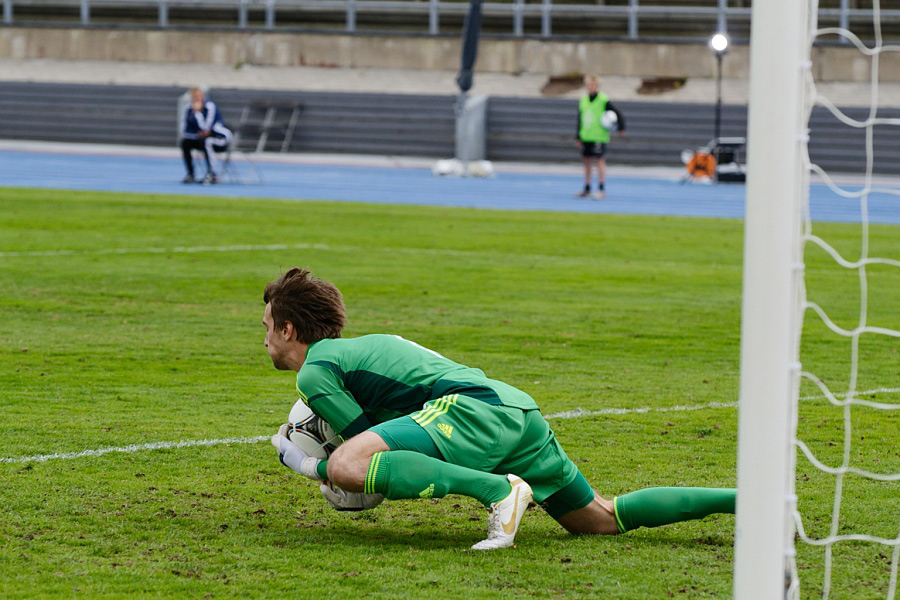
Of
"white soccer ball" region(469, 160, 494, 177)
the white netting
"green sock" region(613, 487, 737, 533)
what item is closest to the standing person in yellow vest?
"white soccer ball" region(469, 160, 494, 177)

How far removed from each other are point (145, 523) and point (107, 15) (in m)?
37.6

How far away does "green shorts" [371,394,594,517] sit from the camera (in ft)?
13.8

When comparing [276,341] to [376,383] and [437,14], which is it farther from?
[437,14]

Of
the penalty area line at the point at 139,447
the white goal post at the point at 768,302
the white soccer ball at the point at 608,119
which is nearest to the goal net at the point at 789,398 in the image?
the white goal post at the point at 768,302

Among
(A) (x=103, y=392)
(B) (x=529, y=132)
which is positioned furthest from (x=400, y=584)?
(B) (x=529, y=132)

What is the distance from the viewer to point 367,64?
118 feet

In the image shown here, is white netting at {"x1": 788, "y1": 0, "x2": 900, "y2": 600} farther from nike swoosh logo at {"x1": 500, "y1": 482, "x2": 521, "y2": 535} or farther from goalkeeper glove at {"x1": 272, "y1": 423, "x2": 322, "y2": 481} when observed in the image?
goalkeeper glove at {"x1": 272, "y1": 423, "x2": 322, "y2": 481}

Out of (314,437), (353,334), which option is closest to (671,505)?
(314,437)

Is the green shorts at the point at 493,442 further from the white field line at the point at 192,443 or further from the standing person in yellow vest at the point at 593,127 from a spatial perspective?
the standing person in yellow vest at the point at 593,127

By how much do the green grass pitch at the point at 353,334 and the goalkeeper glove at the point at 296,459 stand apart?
0.23 m

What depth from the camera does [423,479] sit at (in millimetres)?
4109

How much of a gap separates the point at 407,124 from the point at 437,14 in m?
6.08

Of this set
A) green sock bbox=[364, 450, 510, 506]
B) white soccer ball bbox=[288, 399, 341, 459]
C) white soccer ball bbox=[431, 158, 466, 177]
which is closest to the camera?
green sock bbox=[364, 450, 510, 506]

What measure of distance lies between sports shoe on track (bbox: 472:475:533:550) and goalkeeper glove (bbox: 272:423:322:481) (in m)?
0.59
